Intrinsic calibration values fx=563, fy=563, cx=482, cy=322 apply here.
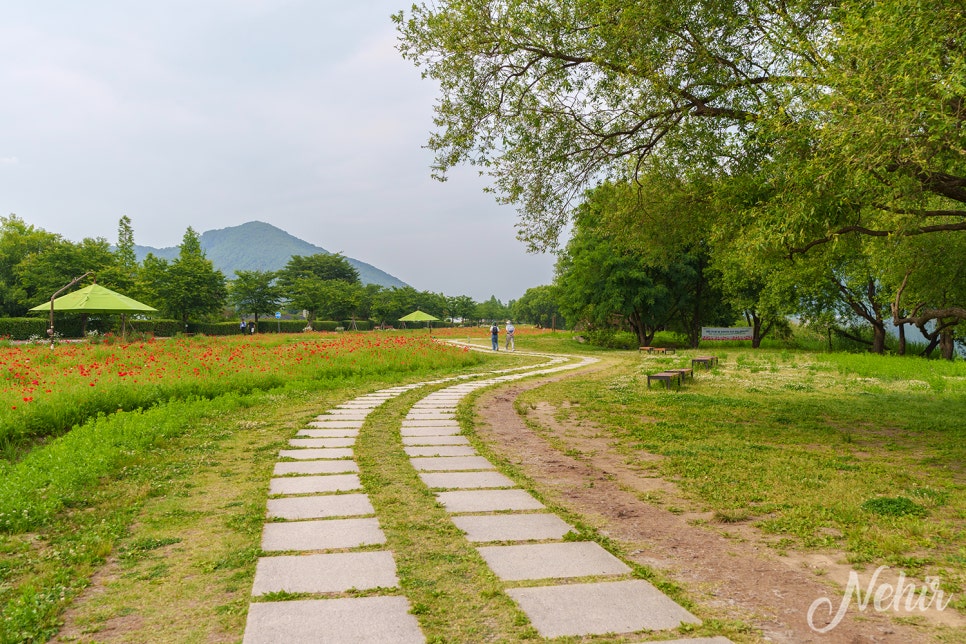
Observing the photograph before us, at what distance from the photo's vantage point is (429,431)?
778 centimetres

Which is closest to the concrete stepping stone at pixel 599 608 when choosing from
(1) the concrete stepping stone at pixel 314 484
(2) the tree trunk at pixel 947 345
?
(1) the concrete stepping stone at pixel 314 484

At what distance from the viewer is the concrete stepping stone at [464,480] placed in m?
5.13

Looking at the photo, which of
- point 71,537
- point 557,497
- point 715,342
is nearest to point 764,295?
point 715,342

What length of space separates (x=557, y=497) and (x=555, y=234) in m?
7.37

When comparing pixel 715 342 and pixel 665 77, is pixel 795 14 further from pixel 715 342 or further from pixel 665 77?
pixel 715 342

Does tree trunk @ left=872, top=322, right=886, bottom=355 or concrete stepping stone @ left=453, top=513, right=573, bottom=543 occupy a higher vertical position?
tree trunk @ left=872, top=322, right=886, bottom=355

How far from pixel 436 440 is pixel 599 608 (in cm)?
453

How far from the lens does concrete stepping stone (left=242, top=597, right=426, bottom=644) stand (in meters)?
2.50

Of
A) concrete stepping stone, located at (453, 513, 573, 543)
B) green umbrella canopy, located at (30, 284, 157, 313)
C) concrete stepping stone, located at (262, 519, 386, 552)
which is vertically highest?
green umbrella canopy, located at (30, 284, 157, 313)

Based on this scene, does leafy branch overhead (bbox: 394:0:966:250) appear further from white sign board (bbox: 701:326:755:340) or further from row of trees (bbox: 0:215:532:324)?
row of trees (bbox: 0:215:532:324)

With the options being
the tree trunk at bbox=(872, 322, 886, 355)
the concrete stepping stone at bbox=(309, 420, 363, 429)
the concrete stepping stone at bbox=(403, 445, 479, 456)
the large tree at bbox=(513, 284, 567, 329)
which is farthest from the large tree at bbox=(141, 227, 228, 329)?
the large tree at bbox=(513, 284, 567, 329)

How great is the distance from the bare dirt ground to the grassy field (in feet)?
0.67

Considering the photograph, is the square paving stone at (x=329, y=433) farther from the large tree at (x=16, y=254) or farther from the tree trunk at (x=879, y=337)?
the large tree at (x=16, y=254)

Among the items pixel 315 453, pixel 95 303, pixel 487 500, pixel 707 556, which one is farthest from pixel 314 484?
pixel 95 303
